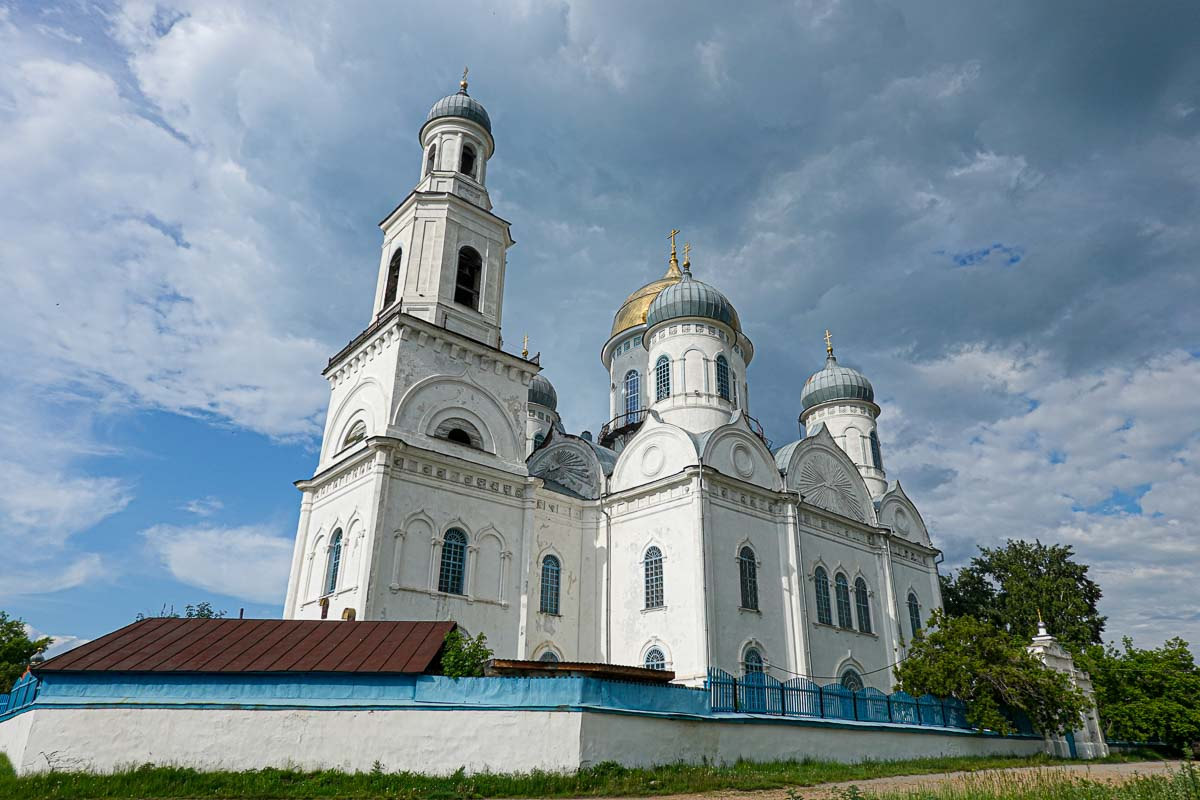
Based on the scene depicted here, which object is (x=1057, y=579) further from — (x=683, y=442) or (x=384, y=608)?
(x=384, y=608)

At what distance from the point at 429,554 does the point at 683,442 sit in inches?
281

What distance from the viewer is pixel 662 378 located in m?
24.7

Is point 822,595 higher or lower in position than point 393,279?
lower

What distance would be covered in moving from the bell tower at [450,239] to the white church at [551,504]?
0.06 meters

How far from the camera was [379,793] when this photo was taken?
9.71m

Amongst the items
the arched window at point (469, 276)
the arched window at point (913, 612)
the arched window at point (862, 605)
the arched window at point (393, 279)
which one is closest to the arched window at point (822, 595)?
the arched window at point (862, 605)

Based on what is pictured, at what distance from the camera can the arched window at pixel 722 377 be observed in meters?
24.2

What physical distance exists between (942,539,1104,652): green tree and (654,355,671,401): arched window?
1819cm

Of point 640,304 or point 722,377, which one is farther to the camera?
point 640,304

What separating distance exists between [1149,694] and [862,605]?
31.4ft

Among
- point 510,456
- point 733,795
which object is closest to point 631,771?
point 733,795

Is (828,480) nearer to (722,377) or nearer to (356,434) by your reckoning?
(722,377)

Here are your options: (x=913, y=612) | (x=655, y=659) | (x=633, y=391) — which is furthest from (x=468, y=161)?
(x=913, y=612)

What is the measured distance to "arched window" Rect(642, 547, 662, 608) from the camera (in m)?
19.8
